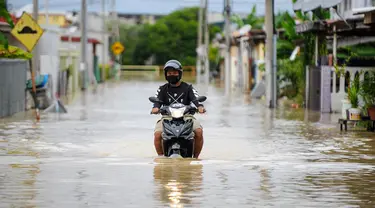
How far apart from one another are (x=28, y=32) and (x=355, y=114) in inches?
434

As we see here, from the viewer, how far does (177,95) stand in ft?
58.1

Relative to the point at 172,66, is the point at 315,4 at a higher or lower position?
higher

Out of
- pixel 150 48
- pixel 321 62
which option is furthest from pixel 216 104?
pixel 150 48

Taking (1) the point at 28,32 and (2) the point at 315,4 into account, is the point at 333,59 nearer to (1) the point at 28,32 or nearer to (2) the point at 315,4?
(2) the point at 315,4

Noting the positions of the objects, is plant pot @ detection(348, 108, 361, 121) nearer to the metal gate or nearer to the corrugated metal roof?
the corrugated metal roof

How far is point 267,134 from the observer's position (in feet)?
83.6

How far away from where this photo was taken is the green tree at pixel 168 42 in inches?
5098

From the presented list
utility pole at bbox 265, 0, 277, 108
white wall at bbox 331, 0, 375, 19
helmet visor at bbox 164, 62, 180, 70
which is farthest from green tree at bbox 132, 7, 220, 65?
helmet visor at bbox 164, 62, 180, 70

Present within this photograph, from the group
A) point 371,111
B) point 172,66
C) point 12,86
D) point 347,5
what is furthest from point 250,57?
point 172,66

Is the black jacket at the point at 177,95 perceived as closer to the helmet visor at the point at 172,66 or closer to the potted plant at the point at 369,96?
the helmet visor at the point at 172,66

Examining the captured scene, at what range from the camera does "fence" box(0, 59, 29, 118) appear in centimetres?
3209

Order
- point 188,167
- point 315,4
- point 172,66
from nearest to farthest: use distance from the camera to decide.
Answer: point 188,167
point 172,66
point 315,4

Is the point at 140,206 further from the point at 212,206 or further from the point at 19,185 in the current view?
the point at 19,185

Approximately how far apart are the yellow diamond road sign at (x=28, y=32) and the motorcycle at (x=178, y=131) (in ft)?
52.2
